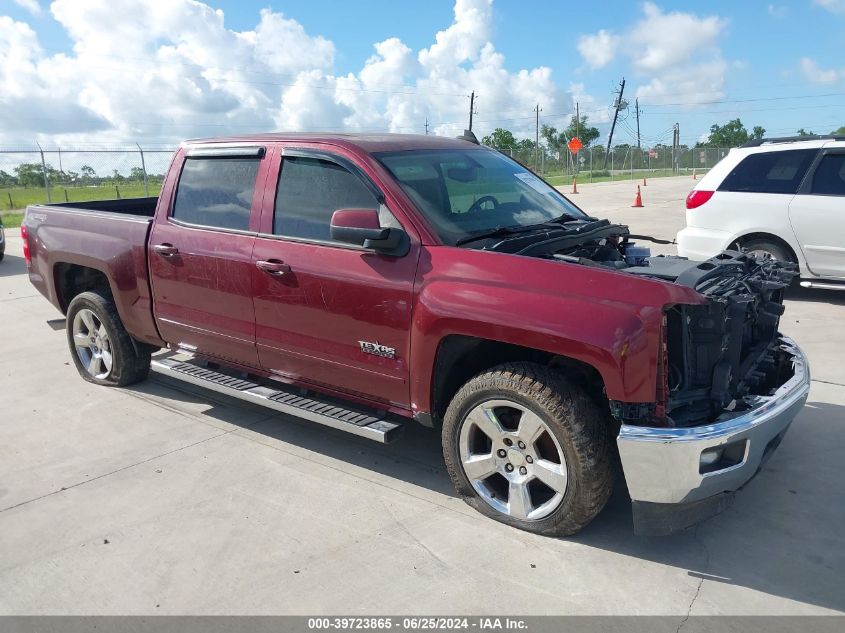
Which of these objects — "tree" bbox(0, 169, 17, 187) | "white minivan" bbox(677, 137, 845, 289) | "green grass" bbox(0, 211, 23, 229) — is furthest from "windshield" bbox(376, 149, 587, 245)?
"tree" bbox(0, 169, 17, 187)

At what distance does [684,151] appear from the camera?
52.1 m

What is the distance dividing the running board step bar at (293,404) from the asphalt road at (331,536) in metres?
0.37

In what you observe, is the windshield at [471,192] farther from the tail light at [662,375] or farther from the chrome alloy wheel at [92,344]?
the chrome alloy wheel at [92,344]

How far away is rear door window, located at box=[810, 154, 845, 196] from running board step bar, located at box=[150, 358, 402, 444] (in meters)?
6.05

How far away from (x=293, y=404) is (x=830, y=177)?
253 inches

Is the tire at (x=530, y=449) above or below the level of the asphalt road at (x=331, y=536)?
above

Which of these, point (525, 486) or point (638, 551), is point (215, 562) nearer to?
point (525, 486)

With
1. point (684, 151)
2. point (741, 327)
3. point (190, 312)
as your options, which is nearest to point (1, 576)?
point (190, 312)

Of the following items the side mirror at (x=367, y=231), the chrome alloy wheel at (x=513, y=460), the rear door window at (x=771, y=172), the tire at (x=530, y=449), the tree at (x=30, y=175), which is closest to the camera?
the tire at (x=530, y=449)

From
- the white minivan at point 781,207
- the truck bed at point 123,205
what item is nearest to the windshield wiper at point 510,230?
the truck bed at point 123,205

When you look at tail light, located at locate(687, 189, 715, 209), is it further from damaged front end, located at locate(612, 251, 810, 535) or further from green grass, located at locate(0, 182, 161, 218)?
green grass, located at locate(0, 182, 161, 218)

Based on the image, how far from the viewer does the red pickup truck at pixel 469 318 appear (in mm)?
3055

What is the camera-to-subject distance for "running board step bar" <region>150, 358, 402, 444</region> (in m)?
3.81

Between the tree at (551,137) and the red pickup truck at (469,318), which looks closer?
the red pickup truck at (469,318)
